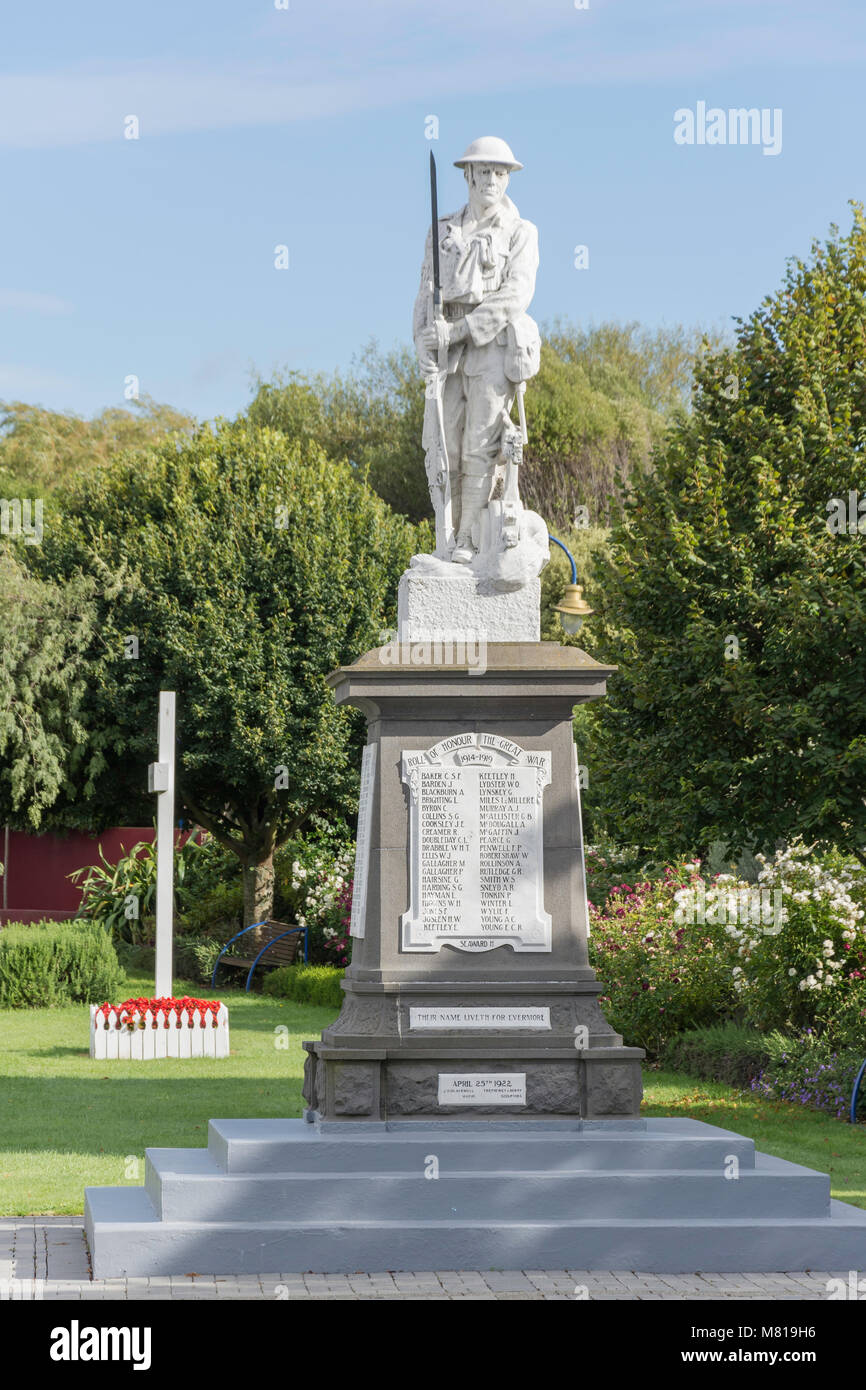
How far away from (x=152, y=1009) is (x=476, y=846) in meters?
9.14

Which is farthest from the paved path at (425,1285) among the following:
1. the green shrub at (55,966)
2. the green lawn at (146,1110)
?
the green shrub at (55,966)

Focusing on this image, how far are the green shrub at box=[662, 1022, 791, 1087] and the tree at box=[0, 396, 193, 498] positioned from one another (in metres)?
27.9

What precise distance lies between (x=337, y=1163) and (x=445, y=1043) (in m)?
0.86

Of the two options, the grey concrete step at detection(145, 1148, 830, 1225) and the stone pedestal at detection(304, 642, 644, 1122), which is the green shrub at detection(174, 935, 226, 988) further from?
the grey concrete step at detection(145, 1148, 830, 1225)

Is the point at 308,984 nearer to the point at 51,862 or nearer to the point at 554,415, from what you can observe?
the point at 51,862

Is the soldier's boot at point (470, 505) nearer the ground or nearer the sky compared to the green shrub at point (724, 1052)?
nearer the sky

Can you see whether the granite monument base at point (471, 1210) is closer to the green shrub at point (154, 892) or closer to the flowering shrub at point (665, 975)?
the flowering shrub at point (665, 975)

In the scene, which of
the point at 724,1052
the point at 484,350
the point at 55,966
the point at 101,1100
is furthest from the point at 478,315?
the point at 55,966

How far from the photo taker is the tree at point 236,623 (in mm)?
26234

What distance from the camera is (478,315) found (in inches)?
369

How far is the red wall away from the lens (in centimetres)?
3122

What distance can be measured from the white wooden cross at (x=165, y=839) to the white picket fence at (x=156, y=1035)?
54cm

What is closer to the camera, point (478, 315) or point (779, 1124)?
point (478, 315)

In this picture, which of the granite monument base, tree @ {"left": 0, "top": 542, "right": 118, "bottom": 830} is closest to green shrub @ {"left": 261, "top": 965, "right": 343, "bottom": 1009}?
tree @ {"left": 0, "top": 542, "right": 118, "bottom": 830}
